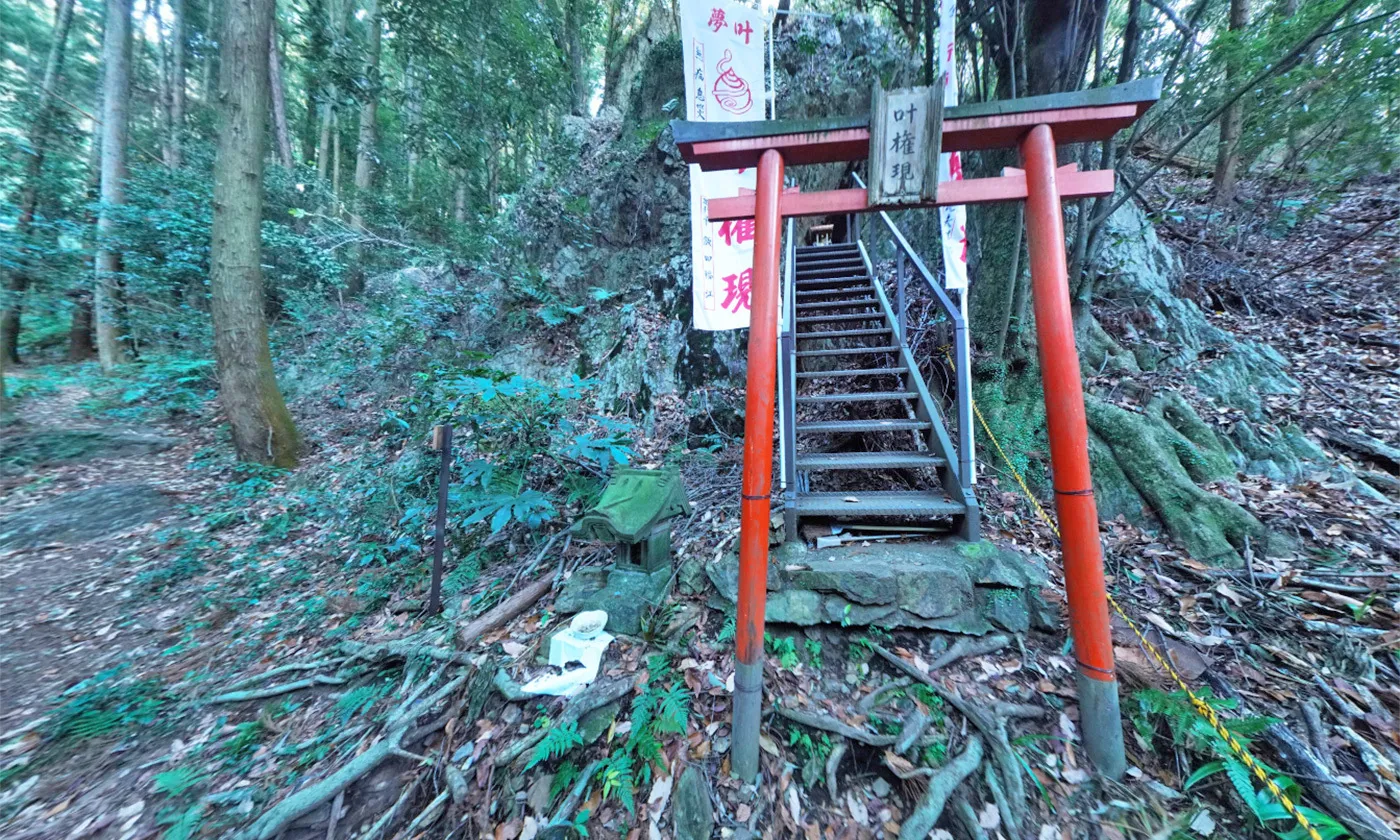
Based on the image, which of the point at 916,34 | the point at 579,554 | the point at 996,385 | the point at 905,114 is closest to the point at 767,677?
the point at 579,554

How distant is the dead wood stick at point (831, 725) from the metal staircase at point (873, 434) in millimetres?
1080

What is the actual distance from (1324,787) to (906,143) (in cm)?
319

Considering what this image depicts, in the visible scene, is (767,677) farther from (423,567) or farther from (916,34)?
(916,34)

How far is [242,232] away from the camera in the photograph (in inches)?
231

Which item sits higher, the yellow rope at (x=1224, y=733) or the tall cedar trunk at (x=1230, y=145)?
the tall cedar trunk at (x=1230, y=145)

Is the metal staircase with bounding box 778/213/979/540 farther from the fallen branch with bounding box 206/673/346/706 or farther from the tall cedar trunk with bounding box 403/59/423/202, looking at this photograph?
the tall cedar trunk with bounding box 403/59/423/202

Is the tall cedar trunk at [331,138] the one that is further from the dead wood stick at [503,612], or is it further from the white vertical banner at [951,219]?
the dead wood stick at [503,612]

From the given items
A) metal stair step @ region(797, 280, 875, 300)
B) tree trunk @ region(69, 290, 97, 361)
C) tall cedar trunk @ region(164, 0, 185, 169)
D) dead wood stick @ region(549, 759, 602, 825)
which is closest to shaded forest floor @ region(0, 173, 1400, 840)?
dead wood stick @ region(549, 759, 602, 825)

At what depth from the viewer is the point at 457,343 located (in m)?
8.31

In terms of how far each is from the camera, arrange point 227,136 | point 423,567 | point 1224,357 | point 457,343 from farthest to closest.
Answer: point 457,343 → point 227,136 → point 1224,357 → point 423,567

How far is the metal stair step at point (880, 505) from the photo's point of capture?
3176 mm

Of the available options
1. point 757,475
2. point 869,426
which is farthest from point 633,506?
point 869,426

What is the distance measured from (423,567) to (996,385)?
556 cm

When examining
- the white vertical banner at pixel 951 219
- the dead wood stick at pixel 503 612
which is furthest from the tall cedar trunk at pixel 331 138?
the dead wood stick at pixel 503 612
